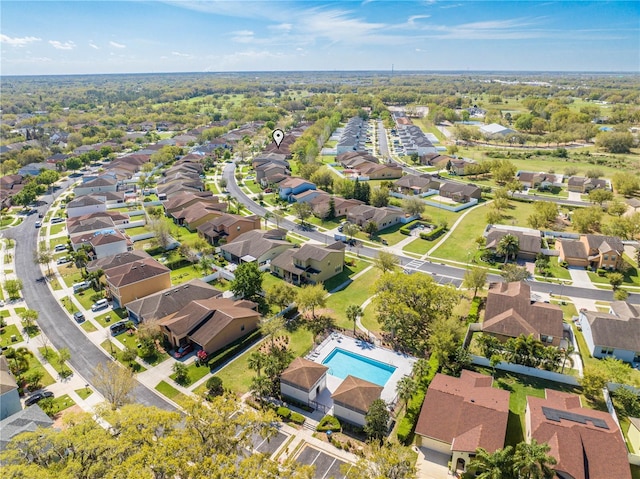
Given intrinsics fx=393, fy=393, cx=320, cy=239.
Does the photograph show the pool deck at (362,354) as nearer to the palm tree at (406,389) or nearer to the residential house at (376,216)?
the palm tree at (406,389)

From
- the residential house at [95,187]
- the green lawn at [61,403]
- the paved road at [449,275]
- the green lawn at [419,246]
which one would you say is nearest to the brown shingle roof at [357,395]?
the green lawn at [61,403]

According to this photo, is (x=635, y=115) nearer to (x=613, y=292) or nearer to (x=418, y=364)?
(x=613, y=292)

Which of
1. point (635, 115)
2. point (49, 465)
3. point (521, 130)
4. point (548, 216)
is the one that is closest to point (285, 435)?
point (49, 465)

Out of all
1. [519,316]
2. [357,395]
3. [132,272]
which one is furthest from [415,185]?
[357,395]

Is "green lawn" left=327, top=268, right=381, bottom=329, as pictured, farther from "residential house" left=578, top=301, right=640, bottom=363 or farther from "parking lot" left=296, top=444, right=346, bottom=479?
"residential house" left=578, top=301, right=640, bottom=363

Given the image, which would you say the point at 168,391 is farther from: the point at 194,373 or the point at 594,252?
the point at 594,252

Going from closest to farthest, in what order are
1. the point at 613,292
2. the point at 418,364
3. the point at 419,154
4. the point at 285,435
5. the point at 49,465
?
1. the point at 49,465
2. the point at 285,435
3. the point at 418,364
4. the point at 613,292
5. the point at 419,154
